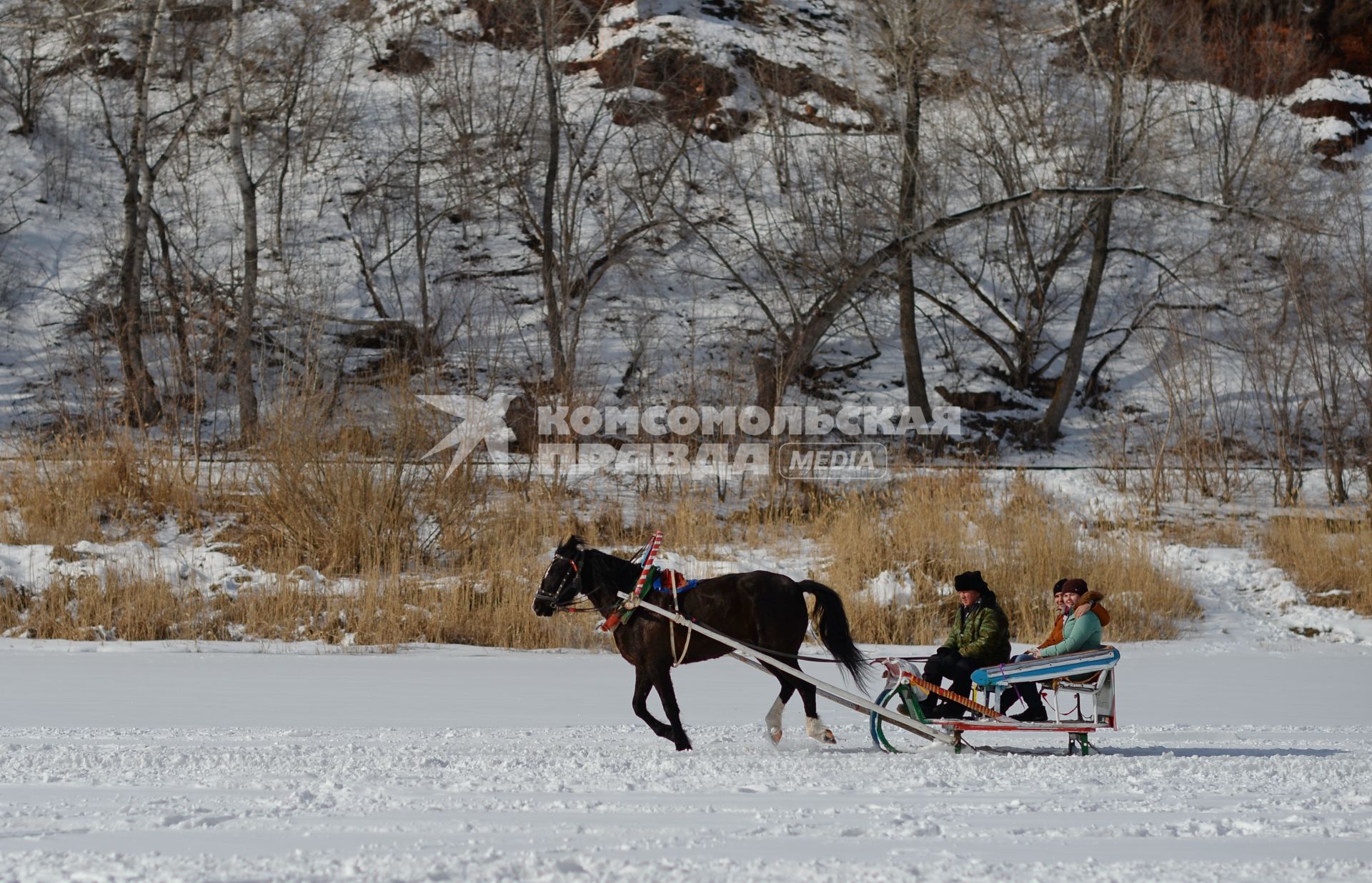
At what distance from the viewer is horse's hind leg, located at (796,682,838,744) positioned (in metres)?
6.30

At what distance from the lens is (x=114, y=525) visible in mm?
13023

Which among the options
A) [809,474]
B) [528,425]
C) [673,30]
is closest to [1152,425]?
[809,474]

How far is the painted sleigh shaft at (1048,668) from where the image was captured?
5.93 meters

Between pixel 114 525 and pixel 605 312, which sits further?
pixel 605 312

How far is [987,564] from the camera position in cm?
1238

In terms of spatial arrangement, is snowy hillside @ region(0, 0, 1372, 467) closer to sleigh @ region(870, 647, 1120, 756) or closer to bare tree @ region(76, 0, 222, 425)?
bare tree @ region(76, 0, 222, 425)

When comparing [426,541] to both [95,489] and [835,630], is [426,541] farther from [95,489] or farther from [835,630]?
[835,630]

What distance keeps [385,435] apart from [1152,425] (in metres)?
13.4

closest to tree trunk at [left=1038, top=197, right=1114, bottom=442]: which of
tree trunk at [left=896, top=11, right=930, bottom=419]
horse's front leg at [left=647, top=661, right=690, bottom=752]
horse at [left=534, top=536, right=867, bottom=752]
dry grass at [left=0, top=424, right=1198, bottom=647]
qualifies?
tree trunk at [left=896, top=11, right=930, bottom=419]

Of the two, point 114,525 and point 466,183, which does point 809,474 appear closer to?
point 114,525

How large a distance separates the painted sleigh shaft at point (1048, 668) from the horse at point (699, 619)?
31.5 inches

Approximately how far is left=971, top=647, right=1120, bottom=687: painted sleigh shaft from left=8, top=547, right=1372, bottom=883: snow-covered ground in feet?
1.39

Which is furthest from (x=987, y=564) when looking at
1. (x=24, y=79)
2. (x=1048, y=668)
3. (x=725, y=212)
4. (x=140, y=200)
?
(x=24, y=79)

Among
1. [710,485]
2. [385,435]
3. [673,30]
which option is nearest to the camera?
[385,435]
